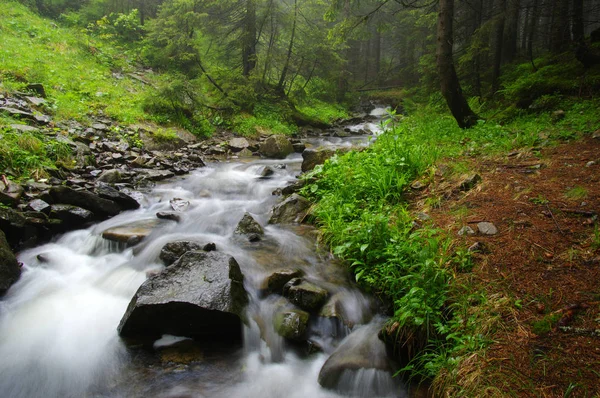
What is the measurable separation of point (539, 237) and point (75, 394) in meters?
4.88

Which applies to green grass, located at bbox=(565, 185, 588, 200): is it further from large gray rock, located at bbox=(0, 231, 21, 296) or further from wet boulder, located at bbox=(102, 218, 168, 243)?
large gray rock, located at bbox=(0, 231, 21, 296)

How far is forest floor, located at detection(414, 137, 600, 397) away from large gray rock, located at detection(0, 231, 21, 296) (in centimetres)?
549

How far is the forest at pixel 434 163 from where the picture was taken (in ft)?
8.77

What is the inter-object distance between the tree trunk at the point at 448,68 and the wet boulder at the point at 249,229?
5.87m

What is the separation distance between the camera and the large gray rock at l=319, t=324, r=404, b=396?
3.10 meters

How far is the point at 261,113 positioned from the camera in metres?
16.5

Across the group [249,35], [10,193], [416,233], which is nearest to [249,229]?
[416,233]

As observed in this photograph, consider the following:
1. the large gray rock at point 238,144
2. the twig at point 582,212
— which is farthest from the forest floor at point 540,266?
the large gray rock at point 238,144

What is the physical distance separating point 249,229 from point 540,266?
4.28 m

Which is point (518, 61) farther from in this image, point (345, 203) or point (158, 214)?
point (158, 214)

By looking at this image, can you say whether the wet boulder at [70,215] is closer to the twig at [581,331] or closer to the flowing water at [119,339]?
the flowing water at [119,339]

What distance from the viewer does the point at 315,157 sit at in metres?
8.97

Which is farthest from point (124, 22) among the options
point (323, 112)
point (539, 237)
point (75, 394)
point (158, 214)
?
point (539, 237)

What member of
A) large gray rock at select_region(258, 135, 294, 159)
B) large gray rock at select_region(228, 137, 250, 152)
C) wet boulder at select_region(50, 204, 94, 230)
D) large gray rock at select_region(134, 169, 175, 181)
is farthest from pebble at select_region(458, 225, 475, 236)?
large gray rock at select_region(228, 137, 250, 152)
